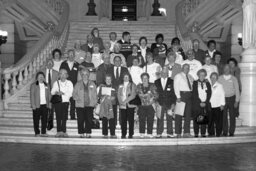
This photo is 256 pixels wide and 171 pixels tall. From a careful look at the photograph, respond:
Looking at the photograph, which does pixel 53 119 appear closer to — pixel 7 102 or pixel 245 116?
pixel 7 102

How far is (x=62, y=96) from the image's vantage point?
1077 centimetres

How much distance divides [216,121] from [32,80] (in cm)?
584

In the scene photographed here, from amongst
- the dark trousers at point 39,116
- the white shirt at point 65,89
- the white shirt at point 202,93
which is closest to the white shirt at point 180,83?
the white shirt at point 202,93

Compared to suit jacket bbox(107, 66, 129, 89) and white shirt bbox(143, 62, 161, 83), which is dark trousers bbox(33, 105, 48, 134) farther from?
white shirt bbox(143, 62, 161, 83)

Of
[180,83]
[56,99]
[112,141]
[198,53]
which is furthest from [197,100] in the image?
[56,99]

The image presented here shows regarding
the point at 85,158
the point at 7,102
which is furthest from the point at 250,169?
the point at 7,102

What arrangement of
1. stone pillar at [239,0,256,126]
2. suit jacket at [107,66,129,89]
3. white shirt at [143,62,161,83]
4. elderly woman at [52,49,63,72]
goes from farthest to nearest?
stone pillar at [239,0,256,126], elderly woman at [52,49,63,72], white shirt at [143,62,161,83], suit jacket at [107,66,129,89]

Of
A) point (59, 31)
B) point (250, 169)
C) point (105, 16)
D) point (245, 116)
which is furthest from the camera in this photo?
point (105, 16)

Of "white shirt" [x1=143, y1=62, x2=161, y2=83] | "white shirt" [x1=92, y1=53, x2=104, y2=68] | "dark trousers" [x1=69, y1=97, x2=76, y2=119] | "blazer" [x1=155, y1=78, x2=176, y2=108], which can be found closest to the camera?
"blazer" [x1=155, y1=78, x2=176, y2=108]

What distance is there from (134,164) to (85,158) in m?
1.09

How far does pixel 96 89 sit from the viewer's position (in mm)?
10758

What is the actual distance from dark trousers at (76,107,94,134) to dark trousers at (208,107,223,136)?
9.81 feet

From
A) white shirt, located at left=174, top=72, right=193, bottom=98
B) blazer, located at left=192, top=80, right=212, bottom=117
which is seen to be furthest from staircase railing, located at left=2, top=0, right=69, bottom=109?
blazer, located at left=192, top=80, right=212, bottom=117

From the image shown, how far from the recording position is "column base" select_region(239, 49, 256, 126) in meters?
12.5
